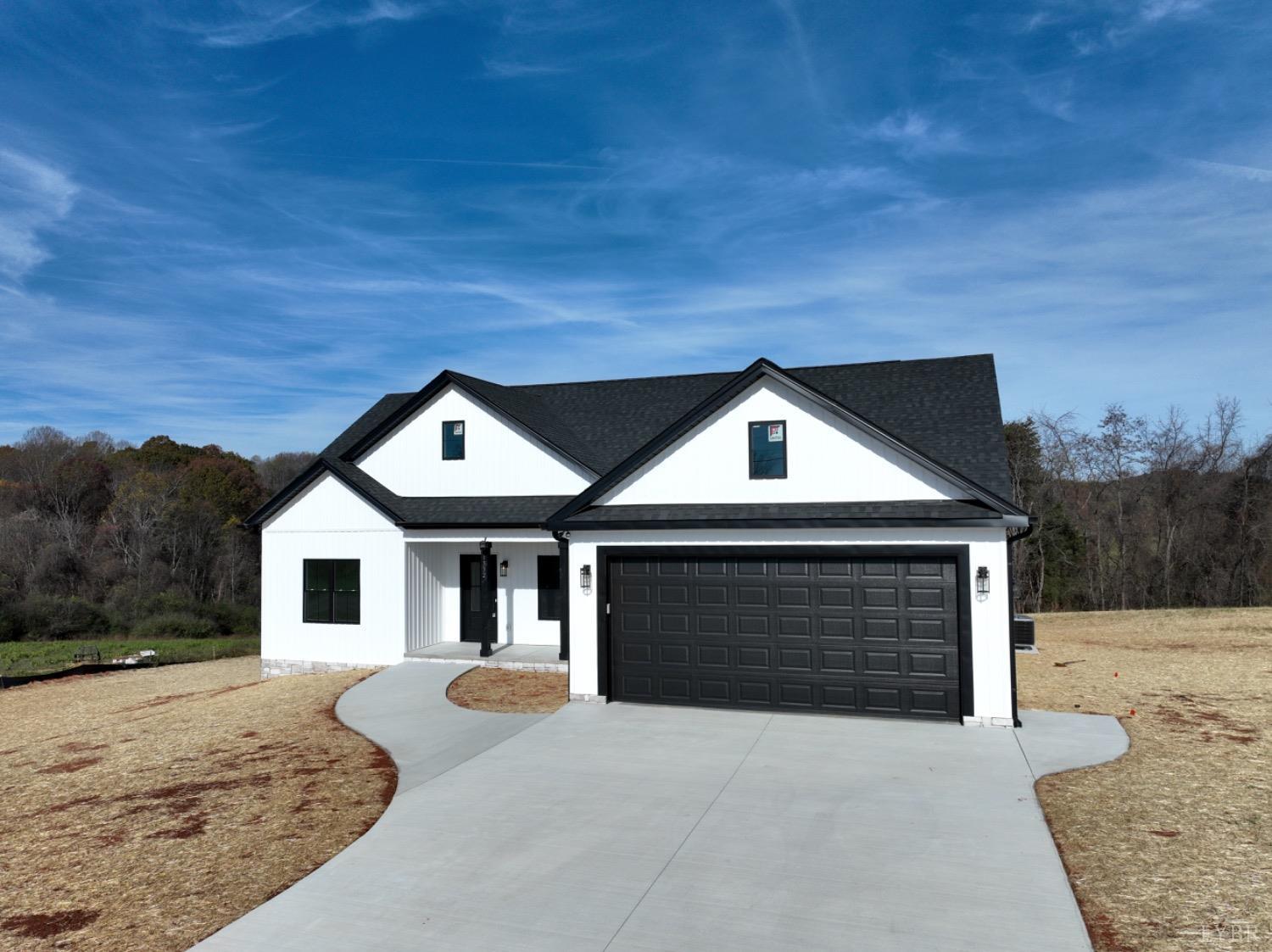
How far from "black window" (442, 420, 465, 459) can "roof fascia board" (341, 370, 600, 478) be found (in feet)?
2.36

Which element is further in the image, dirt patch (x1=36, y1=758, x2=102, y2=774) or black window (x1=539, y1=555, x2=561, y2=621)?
black window (x1=539, y1=555, x2=561, y2=621)

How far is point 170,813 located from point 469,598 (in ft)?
34.1

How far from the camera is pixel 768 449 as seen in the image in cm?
1277

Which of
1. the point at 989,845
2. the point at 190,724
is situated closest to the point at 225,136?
the point at 190,724

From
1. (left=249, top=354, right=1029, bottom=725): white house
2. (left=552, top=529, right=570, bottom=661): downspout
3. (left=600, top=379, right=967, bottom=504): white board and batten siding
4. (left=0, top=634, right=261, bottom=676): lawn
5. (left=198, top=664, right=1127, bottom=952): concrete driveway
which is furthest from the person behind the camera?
(left=0, top=634, right=261, bottom=676): lawn

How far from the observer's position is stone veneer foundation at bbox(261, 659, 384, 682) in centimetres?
1756

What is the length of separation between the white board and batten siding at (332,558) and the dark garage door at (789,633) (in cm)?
651

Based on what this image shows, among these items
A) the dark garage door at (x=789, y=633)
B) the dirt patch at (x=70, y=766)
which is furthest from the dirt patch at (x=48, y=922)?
the dark garage door at (x=789, y=633)

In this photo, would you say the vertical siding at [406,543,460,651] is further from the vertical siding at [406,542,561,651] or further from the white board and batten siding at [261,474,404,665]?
the white board and batten siding at [261,474,404,665]

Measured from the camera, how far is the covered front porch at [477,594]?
1717cm

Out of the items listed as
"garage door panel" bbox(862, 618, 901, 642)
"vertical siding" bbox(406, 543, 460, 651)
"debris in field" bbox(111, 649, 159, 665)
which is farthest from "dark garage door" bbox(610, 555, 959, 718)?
"debris in field" bbox(111, 649, 159, 665)

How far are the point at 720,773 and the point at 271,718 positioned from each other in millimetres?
7469

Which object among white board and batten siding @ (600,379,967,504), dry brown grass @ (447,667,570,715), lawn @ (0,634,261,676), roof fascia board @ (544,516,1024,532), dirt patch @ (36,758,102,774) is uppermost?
white board and batten siding @ (600,379,967,504)

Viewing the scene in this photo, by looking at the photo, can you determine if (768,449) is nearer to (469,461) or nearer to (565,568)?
(565,568)
